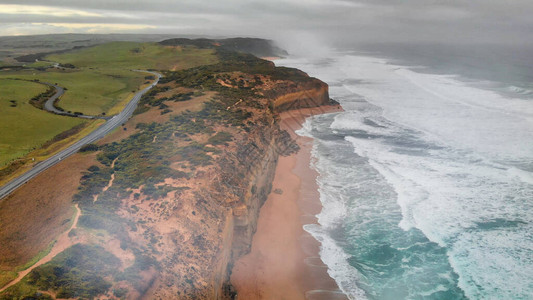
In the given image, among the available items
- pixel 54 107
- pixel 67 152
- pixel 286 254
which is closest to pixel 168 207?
pixel 286 254

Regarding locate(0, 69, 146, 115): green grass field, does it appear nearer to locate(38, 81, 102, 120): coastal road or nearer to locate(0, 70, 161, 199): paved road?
locate(38, 81, 102, 120): coastal road

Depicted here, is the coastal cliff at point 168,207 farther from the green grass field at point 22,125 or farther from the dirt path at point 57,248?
the green grass field at point 22,125

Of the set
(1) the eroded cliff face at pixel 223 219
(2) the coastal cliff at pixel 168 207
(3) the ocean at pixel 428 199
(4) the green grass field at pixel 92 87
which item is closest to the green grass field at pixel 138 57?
(4) the green grass field at pixel 92 87

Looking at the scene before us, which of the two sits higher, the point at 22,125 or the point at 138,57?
the point at 138,57

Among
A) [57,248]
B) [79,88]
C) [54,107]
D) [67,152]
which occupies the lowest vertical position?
[57,248]

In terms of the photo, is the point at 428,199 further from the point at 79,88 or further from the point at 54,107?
→ the point at 79,88

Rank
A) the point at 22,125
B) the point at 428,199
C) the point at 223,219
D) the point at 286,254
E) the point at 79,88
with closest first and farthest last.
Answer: the point at 223,219, the point at 286,254, the point at 428,199, the point at 22,125, the point at 79,88

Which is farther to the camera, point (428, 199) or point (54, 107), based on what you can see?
point (54, 107)

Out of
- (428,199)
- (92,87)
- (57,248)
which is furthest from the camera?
(92,87)
